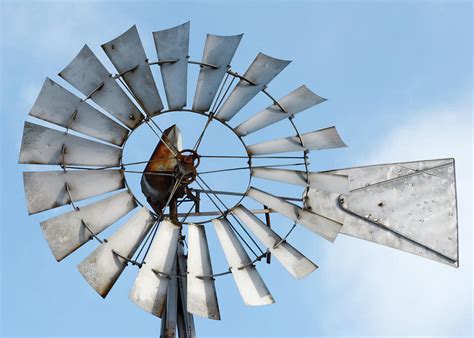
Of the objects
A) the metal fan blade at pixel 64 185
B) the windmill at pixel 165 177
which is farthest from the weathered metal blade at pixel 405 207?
the metal fan blade at pixel 64 185

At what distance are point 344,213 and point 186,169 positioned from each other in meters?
1.88

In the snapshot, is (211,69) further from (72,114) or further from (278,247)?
(278,247)

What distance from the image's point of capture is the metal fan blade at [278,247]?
8.84 m

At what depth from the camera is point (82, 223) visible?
341 inches

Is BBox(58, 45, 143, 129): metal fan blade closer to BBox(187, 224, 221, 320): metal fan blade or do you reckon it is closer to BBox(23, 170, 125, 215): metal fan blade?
BBox(23, 170, 125, 215): metal fan blade

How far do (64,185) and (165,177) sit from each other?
3.45 feet

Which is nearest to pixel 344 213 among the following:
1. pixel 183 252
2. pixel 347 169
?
pixel 347 169

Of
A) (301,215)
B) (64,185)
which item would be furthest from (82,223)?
(301,215)

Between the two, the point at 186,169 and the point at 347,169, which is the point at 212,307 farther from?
the point at 347,169

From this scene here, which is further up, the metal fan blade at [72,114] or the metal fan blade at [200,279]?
the metal fan blade at [72,114]

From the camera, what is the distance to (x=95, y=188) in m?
8.81

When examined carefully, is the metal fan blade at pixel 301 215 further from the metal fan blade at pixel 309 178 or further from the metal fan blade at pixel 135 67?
the metal fan blade at pixel 135 67

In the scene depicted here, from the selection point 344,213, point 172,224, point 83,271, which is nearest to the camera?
point 83,271

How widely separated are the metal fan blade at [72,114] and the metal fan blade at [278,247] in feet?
4.56
